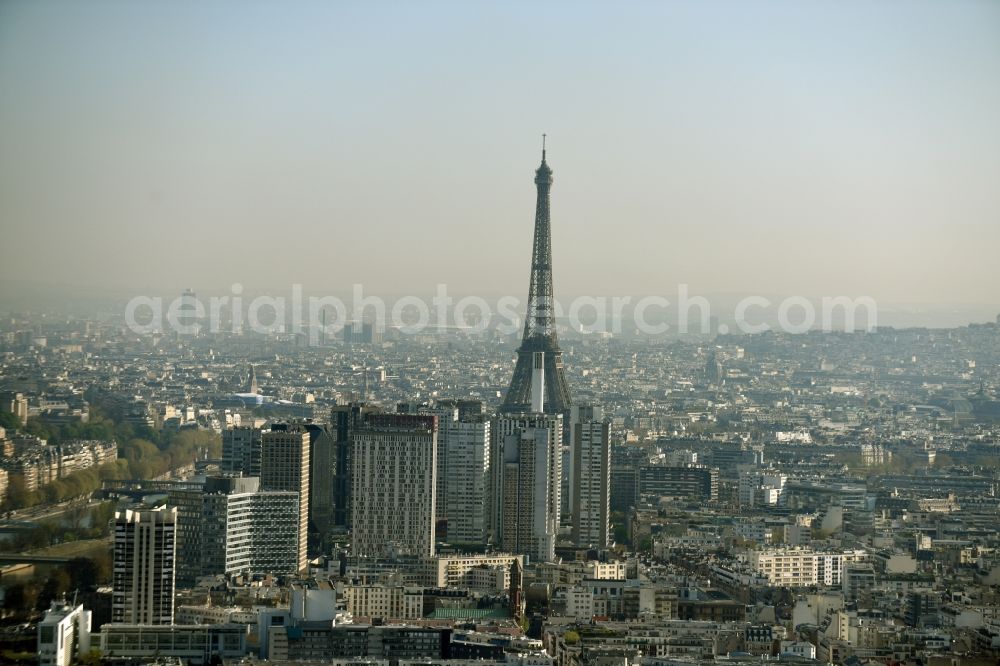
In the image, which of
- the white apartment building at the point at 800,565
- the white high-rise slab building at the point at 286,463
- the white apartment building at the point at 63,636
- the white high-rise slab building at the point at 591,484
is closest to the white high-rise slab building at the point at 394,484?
the white high-rise slab building at the point at 286,463

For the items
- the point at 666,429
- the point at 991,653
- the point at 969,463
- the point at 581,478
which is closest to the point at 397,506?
the point at 581,478

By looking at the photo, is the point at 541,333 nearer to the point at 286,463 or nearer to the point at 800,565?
the point at 286,463

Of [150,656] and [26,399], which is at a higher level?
[26,399]

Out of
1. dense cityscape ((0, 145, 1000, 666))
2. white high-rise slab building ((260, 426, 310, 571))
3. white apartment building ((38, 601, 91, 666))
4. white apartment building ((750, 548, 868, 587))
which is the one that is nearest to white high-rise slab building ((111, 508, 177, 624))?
dense cityscape ((0, 145, 1000, 666))

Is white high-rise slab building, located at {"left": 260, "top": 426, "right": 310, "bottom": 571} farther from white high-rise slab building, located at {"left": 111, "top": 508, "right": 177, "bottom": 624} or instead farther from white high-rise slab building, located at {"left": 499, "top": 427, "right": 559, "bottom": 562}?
white high-rise slab building, located at {"left": 111, "top": 508, "right": 177, "bottom": 624}

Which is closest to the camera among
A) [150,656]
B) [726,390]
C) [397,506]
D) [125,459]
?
[150,656]

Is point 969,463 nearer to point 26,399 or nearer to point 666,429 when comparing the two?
point 666,429

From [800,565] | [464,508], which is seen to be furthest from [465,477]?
[800,565]
